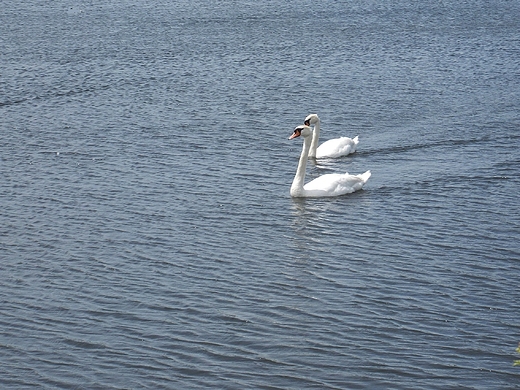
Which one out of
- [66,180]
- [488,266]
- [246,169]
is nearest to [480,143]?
[246,169]

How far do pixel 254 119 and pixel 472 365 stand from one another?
1450 cm

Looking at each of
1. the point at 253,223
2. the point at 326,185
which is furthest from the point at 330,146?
the point at 253,223

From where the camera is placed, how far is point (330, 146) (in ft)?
75.5

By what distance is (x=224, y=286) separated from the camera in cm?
1481

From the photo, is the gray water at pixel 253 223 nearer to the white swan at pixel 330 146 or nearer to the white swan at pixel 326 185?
the white swan at pixel 326 185

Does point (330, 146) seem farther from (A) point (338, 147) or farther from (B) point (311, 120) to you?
(B) point (311, 120)

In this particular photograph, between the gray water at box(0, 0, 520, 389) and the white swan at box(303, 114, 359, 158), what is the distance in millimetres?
374

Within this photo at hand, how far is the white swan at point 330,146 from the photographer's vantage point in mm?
22656

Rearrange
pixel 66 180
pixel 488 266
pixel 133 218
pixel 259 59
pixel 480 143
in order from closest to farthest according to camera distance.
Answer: pixel 488 266, pixel 133 218, pixel 66 180, pixel 480 143, pixel 259 59

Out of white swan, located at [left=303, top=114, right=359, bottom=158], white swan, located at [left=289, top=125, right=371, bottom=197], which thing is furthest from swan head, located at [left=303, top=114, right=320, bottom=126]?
white swan, located at [left=289, top=125, right=371, bottom=197]

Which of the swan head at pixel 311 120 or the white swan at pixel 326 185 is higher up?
the swan head at pixel 311 120

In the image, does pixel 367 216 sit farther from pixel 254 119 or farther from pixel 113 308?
pixel 254 119

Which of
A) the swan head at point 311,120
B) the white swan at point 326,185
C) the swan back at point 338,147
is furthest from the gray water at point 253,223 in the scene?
the swan head at point 311,120

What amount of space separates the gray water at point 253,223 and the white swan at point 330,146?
1.23ft
